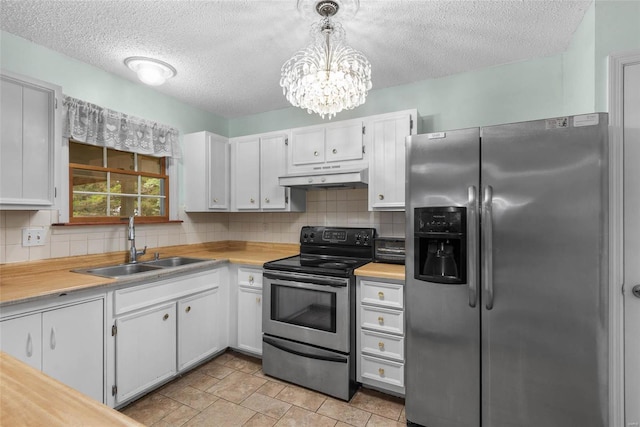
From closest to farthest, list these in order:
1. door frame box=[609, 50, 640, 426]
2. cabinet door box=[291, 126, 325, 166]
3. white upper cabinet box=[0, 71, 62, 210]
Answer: door frame box=[609, 50, 640, 426] < white upper cabinet box=[0, 71, 62, 210] < cabinet door box=[291, 126, 325, 166]

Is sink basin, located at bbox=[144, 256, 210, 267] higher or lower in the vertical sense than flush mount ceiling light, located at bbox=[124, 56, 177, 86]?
lower

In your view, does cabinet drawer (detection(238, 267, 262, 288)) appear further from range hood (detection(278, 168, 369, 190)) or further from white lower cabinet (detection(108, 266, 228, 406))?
range hood (detection(278, 168, 369, 190))

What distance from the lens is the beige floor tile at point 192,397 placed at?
7.17 feet

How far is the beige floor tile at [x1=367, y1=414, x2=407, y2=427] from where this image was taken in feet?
6.55

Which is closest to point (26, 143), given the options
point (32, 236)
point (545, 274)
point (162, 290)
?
point (32, 236)

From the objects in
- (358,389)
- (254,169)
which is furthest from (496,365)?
(254,169)

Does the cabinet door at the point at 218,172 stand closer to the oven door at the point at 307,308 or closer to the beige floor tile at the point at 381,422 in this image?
the oven door at the point at 307,308

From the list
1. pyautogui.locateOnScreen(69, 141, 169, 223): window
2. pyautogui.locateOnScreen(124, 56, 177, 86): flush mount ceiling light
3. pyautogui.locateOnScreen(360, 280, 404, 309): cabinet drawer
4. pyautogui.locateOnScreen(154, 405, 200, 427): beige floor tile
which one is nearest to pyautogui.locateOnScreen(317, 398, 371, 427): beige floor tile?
pyautogui.locateOnScreen(360, 280, 404, 309): cabinet drawer

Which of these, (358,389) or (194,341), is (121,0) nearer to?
A: (194,341)

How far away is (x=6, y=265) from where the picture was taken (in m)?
2.04

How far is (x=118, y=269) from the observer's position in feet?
8.45

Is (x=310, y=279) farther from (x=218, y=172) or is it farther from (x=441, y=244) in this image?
(x=218, y=172)

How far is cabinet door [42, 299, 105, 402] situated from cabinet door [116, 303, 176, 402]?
4.7 inches

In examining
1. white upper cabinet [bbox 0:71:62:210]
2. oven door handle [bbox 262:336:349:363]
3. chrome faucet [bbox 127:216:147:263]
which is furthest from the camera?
chrome faucet [bbox 127:216:147:263]
